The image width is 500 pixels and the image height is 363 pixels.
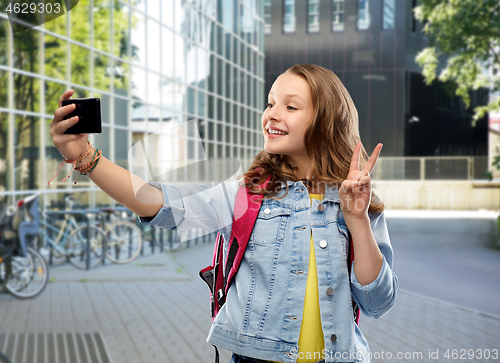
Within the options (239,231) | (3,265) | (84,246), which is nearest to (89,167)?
(239,231)

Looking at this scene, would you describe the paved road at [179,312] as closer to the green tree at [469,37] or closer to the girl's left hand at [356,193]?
the girl's left hand at [356,193]

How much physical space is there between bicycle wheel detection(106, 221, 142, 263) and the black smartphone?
7.71 meters

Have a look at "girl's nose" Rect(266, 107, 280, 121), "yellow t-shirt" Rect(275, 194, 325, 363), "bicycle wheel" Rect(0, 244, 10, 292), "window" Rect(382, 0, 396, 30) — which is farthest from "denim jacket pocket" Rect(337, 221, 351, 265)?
"window" Rect(382, 0, 396, 30)

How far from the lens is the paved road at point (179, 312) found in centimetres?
455

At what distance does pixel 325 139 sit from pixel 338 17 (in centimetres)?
2116

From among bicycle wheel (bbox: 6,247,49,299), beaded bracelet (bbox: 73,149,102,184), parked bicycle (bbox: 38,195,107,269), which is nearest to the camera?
beaded bracelet (bbox: 73,149,102,184)

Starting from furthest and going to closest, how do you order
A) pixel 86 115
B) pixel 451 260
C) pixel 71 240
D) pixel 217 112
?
pixel 217 112 → pixel 451 260 → pixel 71 240 → pixel 86 115

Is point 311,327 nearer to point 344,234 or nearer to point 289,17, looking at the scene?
point 344,234

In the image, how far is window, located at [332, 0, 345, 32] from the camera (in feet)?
68.7

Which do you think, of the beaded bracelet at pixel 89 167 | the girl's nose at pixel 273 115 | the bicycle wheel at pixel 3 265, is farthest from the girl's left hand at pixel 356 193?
the bicycle wheel at pixel 3 265

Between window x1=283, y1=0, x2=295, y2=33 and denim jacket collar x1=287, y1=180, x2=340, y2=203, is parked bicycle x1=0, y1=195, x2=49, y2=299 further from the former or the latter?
window x1=283, y1=0, x2=295, y2=33

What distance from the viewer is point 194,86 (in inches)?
470

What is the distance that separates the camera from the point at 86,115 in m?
1.18

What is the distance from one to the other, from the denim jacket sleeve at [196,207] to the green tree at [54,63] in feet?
19.8
